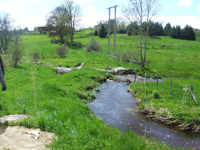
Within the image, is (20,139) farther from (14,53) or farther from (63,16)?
(63,16)

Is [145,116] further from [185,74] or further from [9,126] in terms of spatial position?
[185,74]

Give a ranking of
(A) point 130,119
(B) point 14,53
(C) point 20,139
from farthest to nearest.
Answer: (B) point 14,53 < (A) point 130,119 < (C) point 20,139

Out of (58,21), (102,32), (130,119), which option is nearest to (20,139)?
(130,119)

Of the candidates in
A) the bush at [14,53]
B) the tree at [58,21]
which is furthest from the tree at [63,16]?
the bush at [14,53]

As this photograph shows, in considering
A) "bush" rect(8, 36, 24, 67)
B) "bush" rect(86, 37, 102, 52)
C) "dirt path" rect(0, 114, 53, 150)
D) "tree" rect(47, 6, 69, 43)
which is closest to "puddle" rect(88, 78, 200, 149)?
"dirt path" rect(0, 114, 53, 150)

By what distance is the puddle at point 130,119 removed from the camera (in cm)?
955

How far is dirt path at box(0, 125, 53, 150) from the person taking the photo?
5754 mm

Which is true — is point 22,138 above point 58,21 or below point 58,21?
below

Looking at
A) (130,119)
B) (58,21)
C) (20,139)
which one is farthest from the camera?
(58,21)

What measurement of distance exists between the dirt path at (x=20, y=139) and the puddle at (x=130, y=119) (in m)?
4.85

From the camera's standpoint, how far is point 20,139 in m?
6.18

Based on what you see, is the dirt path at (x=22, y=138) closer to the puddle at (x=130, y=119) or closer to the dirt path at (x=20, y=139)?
→ the dirt path at (x=20, y=139)

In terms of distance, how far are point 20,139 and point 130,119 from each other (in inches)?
290

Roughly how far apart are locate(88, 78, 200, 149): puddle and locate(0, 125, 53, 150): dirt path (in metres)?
4.85
